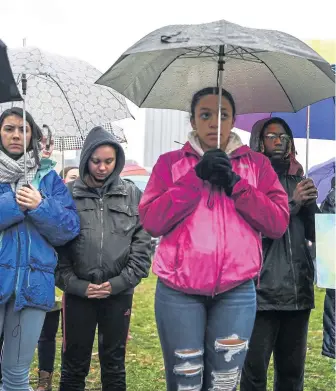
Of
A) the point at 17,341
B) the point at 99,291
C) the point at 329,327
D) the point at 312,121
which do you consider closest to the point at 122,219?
the point at 99,291

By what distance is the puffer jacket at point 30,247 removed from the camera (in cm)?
381

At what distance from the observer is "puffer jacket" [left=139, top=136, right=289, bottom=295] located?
3.31 meters

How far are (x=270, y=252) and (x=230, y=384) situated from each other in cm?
98

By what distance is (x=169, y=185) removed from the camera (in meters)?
3.51

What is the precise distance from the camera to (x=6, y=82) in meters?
3.78

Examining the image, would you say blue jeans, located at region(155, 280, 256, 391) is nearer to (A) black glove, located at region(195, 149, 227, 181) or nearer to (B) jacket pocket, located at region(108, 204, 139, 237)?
(A) black glove, located at region(195, 149, 227, 181)

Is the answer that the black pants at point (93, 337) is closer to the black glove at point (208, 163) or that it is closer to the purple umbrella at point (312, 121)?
the black glove at point (208, 163)

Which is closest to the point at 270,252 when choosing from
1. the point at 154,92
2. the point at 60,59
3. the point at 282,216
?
the point at 282,216

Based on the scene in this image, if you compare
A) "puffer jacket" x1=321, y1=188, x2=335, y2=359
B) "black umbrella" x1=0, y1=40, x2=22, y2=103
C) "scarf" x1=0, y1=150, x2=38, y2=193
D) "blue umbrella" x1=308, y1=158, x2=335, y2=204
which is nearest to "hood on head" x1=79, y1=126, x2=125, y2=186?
"scarf" x1=0, y1=150, x2=38, y2=193

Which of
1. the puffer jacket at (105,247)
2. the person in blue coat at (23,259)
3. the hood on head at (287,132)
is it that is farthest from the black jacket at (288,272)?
the person in blue coat at (23,259)

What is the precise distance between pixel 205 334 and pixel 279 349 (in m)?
1.04

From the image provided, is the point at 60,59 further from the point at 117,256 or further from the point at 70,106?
the point at 117,256

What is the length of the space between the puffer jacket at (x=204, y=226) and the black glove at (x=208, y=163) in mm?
103

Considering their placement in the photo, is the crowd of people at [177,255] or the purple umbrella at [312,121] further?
the purple umbrella at [312,121]
